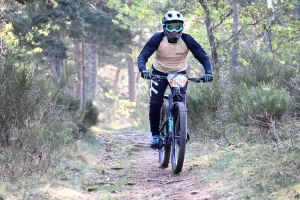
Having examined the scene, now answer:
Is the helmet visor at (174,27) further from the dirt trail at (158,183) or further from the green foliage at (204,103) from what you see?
the green foliage at (204,103)

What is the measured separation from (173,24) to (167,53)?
0.43 m

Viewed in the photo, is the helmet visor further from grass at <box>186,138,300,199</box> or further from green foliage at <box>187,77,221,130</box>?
green foliage at <box>187,77,221,130</box>

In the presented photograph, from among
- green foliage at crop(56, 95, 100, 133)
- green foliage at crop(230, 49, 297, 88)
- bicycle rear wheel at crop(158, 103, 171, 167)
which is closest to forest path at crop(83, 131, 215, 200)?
bicycle rear wheel at crop(158, 103, 171, 167)

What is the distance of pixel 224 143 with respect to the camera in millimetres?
6207

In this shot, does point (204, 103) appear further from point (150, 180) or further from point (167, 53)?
point (150, 180)

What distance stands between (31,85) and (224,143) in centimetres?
305

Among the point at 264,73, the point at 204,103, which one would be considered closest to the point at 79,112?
the point at 204,103

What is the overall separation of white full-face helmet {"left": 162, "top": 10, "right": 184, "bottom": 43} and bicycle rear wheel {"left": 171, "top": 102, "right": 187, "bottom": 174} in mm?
945

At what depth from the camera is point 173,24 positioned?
5.26 meters

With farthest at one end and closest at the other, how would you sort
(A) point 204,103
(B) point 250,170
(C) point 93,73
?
(C) point 93,73
(A) point 204,103
(B) point 250,170

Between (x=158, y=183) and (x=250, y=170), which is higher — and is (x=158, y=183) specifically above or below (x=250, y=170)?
below

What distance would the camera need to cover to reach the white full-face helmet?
5.22 m

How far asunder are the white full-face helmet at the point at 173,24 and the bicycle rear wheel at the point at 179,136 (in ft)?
3.10

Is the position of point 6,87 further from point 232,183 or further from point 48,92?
point 232,183
